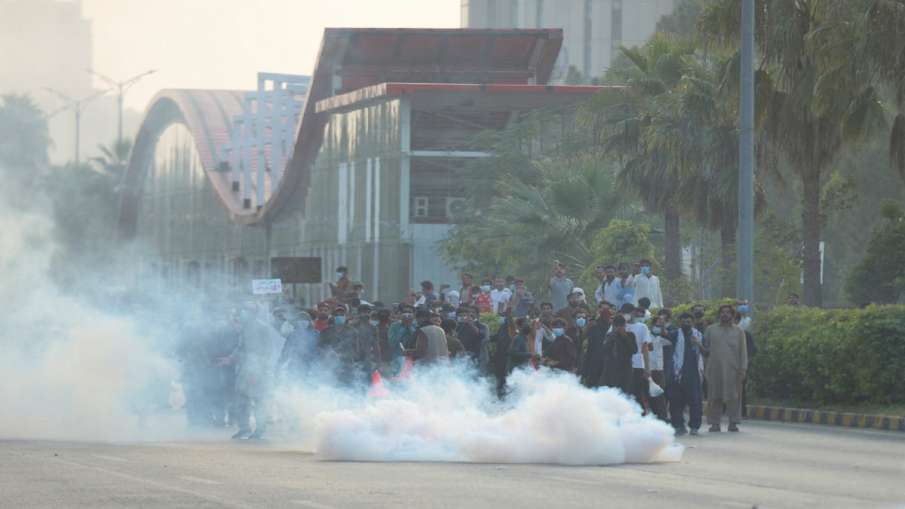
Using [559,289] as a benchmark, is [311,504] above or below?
below

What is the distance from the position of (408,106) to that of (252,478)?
38721 mm

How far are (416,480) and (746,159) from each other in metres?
14.7

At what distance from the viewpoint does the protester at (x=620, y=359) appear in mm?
22641

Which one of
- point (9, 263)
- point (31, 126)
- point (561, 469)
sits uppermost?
point (31, 126)

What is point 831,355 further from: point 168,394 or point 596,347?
point 168,394

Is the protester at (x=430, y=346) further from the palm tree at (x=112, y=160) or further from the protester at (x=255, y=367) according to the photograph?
the palm tree at (x=112, y=160)

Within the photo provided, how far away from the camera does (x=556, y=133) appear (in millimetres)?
53312

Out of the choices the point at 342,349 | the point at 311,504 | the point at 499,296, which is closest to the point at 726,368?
the point at 342,349

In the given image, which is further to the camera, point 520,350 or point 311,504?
point 520,350

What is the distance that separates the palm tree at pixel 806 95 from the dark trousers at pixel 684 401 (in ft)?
24.7

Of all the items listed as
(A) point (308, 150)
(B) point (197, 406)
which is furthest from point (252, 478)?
(A) point (308, 150)

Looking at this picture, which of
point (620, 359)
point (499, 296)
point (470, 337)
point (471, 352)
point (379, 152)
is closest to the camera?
point (620, 359)

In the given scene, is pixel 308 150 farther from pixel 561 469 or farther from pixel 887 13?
pixel 561 469

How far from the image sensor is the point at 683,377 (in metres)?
24.1
